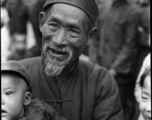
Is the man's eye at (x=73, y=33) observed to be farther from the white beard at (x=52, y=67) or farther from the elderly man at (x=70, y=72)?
the white beard at (x=52, y=67)

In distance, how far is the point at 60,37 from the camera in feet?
11.2

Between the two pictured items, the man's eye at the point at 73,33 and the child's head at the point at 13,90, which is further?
the man's eye at the point at 73,33

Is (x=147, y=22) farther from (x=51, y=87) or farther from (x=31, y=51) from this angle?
(x=51, y=87)

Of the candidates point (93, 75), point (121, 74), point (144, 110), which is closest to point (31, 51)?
point (121, 74)

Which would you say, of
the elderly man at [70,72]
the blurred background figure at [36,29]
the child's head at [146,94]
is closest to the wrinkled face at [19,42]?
the blurred background figure at [36,29]

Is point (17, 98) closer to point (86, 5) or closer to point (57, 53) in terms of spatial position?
point (57, 53)

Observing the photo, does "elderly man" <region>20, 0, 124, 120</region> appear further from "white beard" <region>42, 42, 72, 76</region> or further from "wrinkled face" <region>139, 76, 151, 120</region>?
"wrinkled face" <region>139, 76, 151, 120</region>

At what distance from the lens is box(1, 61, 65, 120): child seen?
→ 2.96 metres

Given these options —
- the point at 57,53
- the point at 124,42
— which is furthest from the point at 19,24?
the point at 57,53

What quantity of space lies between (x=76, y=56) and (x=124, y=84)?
10.9 feet

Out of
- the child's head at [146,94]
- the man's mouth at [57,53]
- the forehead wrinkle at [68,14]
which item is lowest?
the child's head at [146,94]

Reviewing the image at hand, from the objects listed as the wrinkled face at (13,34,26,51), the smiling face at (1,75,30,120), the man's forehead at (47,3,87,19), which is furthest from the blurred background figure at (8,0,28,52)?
the smiling face at (1,75,30,120)

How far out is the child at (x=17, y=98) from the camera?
2.96 m

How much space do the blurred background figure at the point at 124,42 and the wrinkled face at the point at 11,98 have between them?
143 inches
